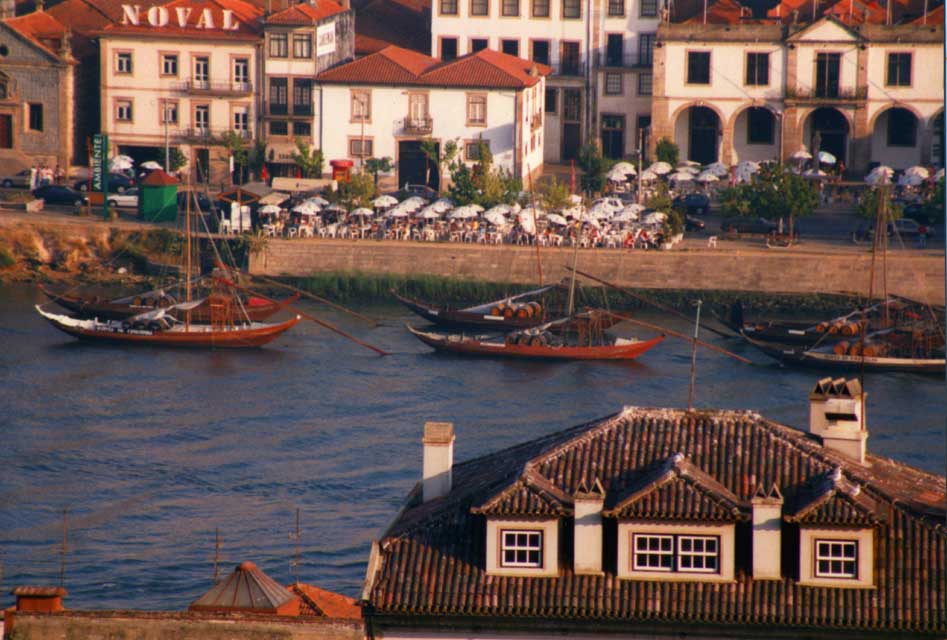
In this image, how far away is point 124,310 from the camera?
77688mm

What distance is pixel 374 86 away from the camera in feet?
307

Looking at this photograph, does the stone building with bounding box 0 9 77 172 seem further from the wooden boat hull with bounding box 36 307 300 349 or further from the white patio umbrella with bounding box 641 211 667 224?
the white patio umbrella with bounding box 641 211 667 224

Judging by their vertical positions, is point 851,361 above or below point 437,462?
below

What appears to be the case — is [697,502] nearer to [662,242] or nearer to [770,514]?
[770,514]

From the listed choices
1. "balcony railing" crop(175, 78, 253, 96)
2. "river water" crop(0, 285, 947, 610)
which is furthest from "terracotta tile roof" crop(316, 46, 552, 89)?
"river water" crop(0, 285, 947, 610)

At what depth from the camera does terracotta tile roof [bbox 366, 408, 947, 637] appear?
25.7 meters

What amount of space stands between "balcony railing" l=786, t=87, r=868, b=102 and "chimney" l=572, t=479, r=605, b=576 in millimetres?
70820

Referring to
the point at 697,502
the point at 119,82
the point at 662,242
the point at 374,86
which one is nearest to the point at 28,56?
the point at 119,82

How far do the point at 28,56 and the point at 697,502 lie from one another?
239ft

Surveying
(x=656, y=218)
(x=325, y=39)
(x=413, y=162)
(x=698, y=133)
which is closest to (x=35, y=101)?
(x=325, y=39)

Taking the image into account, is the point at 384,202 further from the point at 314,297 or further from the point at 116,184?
the point at 116,184

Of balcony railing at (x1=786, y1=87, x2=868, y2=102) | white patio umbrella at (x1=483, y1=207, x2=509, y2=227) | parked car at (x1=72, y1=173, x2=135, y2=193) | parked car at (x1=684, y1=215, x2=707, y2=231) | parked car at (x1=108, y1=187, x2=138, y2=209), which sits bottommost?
parked car at (x1=684, y1=215, x2=707, y2=231)

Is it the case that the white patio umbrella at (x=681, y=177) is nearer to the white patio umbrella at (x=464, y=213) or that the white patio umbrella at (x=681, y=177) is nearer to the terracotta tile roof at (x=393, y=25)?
the white patio umbrella at (x=464, y=213)

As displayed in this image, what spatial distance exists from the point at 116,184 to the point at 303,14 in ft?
36.3
